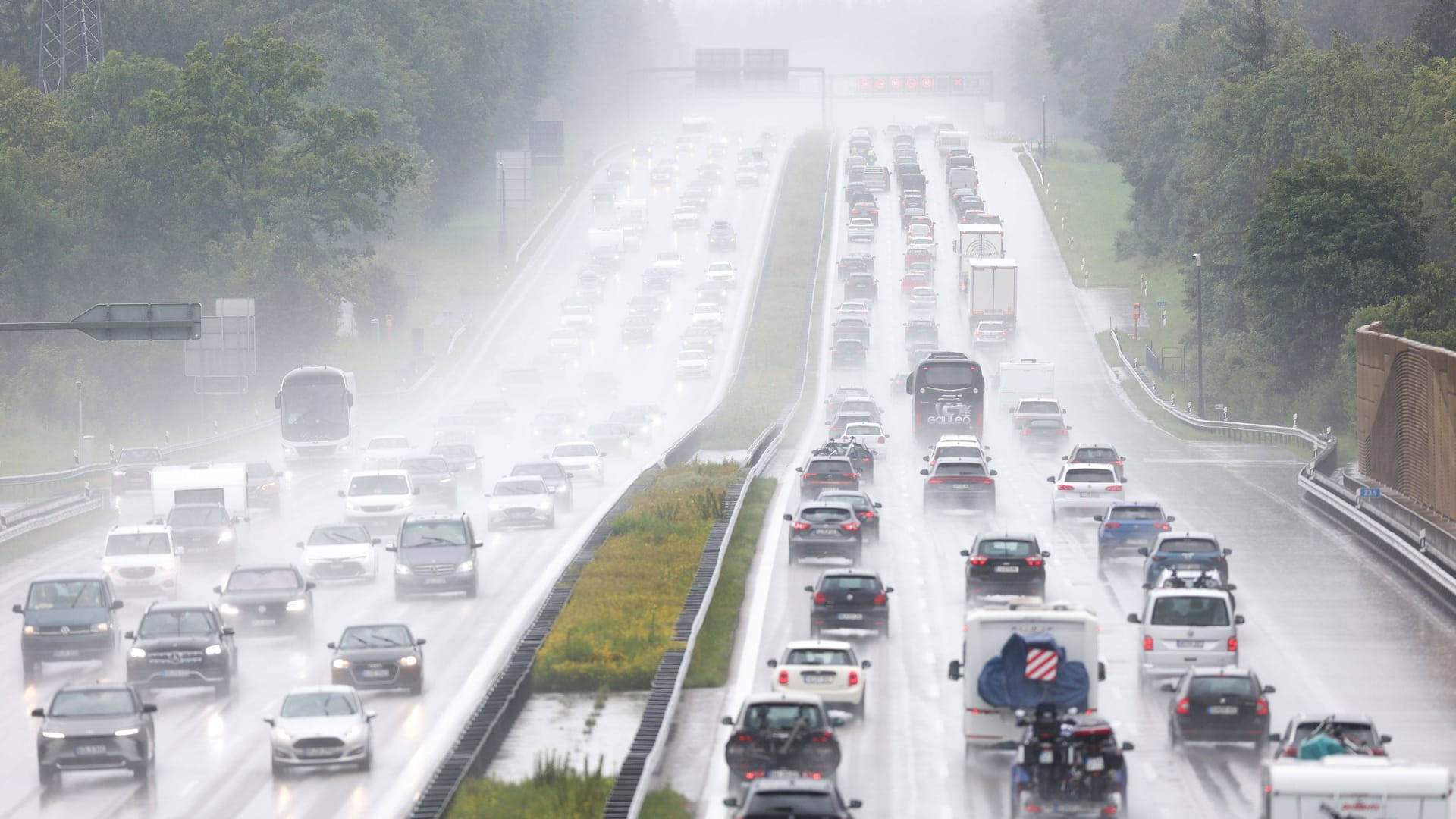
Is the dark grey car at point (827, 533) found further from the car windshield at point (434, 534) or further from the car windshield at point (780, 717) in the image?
the car windshield at point (780, 717)

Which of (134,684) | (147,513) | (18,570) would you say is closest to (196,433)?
(147,513)

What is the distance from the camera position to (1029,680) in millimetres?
24734

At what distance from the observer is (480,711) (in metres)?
28.2

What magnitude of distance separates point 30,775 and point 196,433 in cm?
6238

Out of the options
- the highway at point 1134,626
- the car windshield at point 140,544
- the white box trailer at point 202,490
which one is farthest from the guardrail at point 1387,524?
the white box trailer at point 202,490

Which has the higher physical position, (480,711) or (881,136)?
(881,136)

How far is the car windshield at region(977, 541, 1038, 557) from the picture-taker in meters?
36.9

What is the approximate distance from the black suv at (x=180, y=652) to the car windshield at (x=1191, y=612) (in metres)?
14.8

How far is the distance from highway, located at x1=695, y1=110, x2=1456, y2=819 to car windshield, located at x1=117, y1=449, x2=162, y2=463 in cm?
2033

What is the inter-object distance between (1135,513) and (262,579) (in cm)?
1798

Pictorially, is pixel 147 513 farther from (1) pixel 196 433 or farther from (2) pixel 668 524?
(1) pixel 196 433

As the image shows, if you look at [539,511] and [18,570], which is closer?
[18,570]

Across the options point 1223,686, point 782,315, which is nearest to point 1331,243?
point 782,315

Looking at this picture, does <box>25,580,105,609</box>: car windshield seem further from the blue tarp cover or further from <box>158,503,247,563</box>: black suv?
the blue tarp cover
